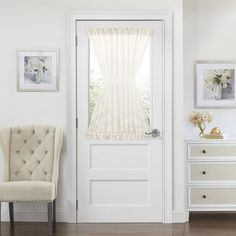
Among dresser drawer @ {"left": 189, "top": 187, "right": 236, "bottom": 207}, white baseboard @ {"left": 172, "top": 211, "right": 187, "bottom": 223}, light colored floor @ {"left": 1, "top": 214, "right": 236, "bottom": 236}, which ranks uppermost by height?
dresser drawer @ {"left": 189, "top": 187, "right": 236, "bottom": 207}

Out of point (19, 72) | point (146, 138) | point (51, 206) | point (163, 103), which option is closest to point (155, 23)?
point (163, 103)

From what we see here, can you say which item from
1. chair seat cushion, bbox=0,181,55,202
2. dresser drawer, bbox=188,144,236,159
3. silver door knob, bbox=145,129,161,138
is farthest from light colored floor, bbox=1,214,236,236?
silver door knob, bbox=145,129,161,138

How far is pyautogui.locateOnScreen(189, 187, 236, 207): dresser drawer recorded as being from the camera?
512cm

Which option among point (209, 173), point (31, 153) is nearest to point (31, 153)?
point (31, 153)

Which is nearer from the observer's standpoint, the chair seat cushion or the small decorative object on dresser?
the chair seat cushion

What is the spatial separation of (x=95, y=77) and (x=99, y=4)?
2.59 feet

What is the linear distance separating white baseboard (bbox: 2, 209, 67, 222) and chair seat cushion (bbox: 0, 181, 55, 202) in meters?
0.58

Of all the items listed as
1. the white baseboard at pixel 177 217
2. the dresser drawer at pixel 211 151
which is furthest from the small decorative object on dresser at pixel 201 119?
the white baseboard at pixel 177 217

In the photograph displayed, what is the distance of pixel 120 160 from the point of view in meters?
5.04

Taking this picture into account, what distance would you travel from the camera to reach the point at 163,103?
5.04m

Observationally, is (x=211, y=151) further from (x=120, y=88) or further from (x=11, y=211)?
(x=11, y=211)

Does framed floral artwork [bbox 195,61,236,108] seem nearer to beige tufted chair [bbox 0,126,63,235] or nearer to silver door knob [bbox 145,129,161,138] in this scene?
silver door knob [bbox 145,129,161,138]

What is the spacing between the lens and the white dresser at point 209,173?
5113 mm

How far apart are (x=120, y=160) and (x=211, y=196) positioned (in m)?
1.09
